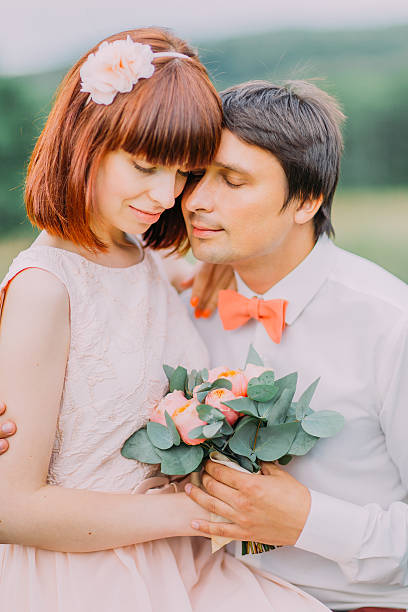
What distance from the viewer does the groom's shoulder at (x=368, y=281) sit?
5.97ft

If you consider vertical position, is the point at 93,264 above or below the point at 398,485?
above

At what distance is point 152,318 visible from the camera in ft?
6.02

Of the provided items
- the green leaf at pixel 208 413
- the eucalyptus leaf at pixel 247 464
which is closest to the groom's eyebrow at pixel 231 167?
the green leaf at pixel 208 413

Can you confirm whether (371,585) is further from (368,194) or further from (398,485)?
(368,194)

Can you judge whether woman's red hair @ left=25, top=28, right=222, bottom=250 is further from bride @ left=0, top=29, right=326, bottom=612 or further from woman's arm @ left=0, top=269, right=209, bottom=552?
woman's arm @ left=0, top=269, right=209, bottom=552

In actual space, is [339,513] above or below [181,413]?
below

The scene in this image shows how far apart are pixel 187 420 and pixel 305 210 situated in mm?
795

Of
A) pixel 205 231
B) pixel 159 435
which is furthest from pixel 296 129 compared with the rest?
pixel 159 435

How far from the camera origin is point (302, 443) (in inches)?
63.8

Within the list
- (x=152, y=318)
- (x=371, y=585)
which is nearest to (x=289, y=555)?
(x=371, y=585)

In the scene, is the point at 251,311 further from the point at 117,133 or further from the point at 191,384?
the point at 117,133

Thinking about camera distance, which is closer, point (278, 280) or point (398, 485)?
point (398, 485)

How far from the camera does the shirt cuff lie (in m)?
1.67

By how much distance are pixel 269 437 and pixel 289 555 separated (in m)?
0.46
